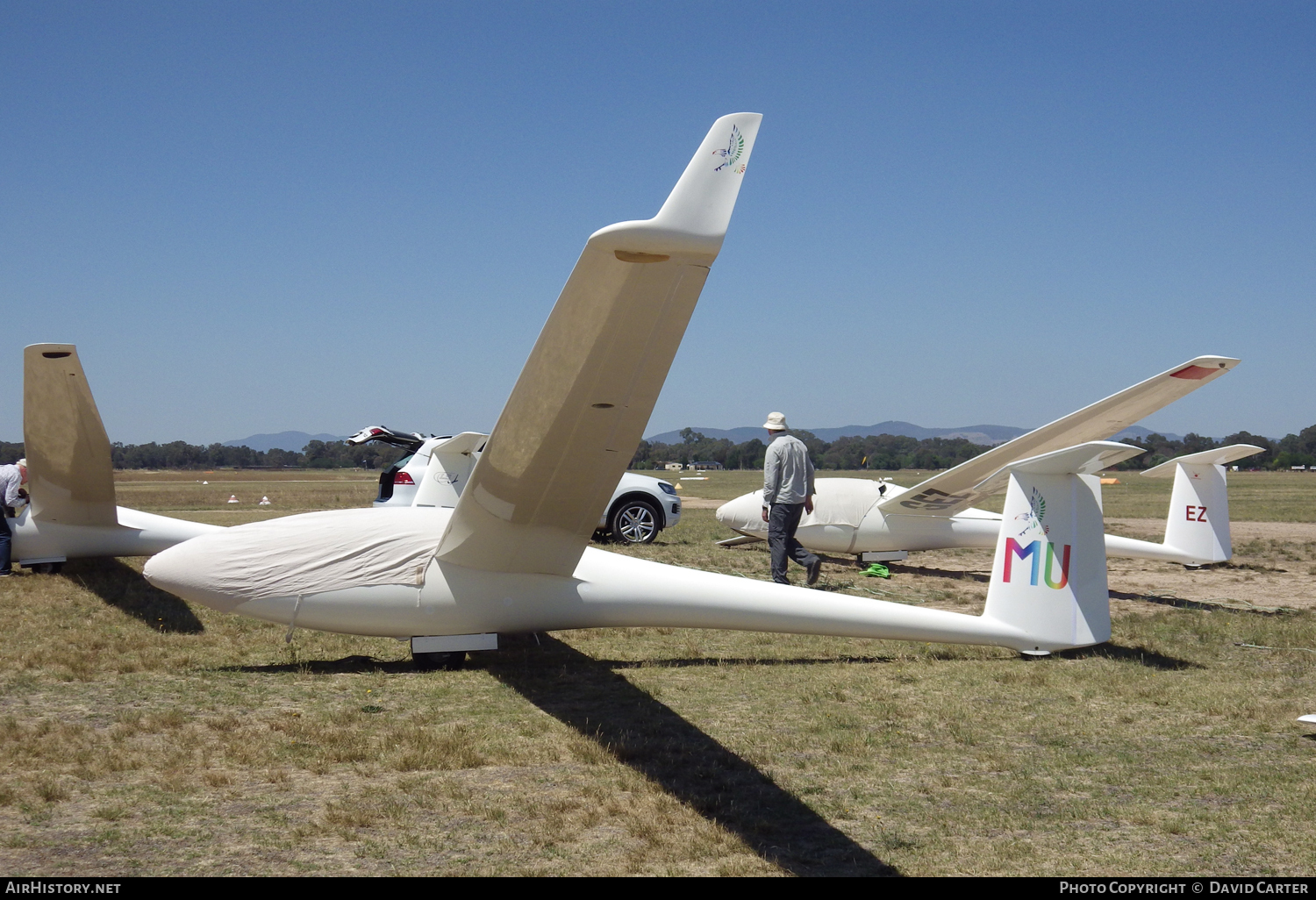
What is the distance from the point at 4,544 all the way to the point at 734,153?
35.5 feet

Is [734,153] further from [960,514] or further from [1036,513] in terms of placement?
[960,514]

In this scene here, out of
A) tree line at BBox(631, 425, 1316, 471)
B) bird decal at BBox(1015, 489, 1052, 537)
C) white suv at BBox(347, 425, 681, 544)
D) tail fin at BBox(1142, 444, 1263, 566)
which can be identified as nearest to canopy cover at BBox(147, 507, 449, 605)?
white suv at BBox(347, 425, 681, 544)

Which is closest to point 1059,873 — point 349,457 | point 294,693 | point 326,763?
point 326,763

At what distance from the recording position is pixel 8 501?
10477 mm

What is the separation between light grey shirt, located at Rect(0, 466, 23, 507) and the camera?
10422 mm

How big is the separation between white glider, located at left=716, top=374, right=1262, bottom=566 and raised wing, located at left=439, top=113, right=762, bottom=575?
578 centimetres

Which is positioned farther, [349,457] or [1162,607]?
[349,457]

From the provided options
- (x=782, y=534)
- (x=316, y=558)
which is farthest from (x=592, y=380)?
(x=782, y=534)

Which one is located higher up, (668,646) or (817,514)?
(817,514)

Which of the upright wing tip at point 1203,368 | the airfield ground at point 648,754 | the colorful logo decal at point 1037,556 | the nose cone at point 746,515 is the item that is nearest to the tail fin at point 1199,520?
the upright wing tip at point 1203,368

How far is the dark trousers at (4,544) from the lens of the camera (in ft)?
34.0

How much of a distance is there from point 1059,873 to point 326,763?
3.31 metres
